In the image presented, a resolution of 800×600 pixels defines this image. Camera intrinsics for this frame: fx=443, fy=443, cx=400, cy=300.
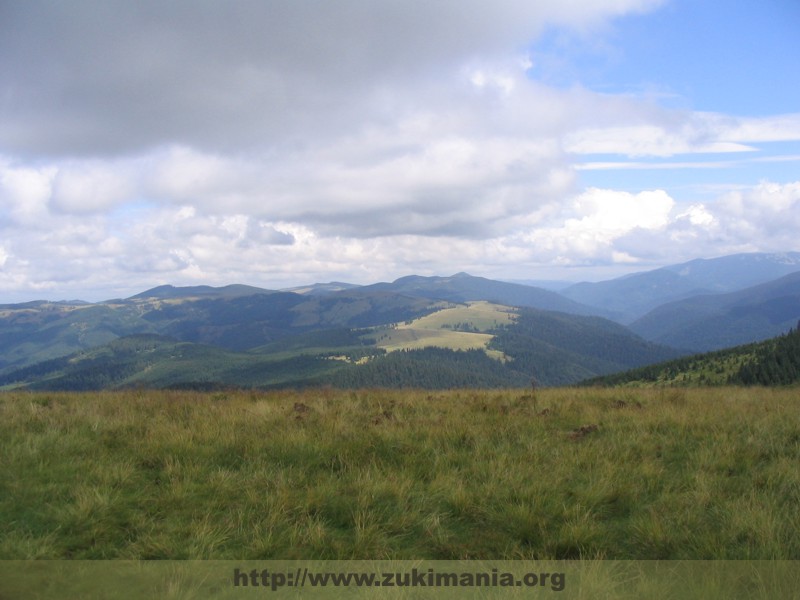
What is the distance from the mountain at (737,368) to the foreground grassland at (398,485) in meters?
58.5

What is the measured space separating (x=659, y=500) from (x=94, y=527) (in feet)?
20.5

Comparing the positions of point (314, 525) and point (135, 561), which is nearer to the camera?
point (135, 561)

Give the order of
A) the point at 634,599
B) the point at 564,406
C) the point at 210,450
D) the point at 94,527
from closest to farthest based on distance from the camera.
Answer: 1. the point at 634,599
2. the point at 94,527
3. the point at 210,450
4. the point at 564,406

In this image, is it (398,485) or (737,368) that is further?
(737,368)

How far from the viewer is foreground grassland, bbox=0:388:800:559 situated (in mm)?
4285

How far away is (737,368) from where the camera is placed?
78875 millimetres

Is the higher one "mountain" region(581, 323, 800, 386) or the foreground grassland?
the foreground grassland

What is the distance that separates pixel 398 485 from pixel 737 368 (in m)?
95.4

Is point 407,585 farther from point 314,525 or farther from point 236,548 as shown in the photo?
point 236,548

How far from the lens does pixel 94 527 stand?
15.0 ft

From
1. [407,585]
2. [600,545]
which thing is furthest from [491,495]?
[407,585]

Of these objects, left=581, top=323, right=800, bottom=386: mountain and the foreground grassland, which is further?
left=581, top=323, right=800, bottom=386: mountain

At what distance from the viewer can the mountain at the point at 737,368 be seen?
225 feet

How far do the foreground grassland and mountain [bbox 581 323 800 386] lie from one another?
58531 millimetres
